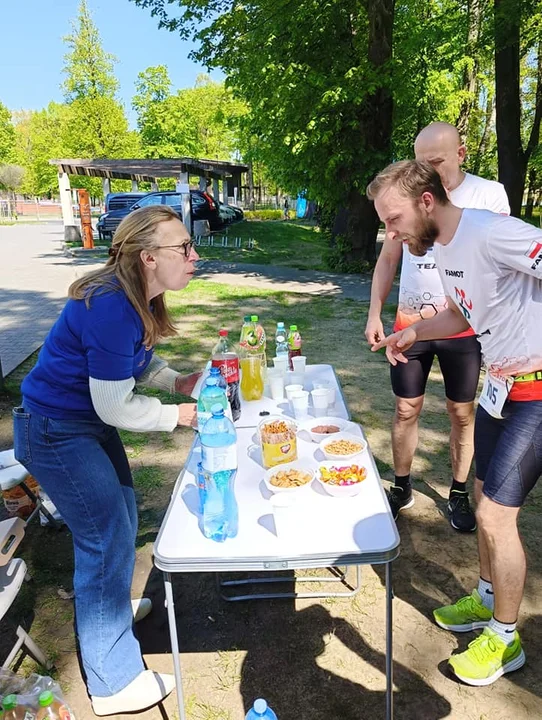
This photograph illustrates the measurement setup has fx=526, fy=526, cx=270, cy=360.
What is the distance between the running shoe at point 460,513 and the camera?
121 inches

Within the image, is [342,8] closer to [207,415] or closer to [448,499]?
[448,499]

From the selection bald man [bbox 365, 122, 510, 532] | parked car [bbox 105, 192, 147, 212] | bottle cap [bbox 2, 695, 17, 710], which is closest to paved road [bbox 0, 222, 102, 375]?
parked car [bbox 105, 192, 147, 212]

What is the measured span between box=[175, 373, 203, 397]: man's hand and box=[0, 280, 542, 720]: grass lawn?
1.13 m

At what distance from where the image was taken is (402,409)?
10.0 feet

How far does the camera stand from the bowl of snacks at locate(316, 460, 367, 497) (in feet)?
6.12

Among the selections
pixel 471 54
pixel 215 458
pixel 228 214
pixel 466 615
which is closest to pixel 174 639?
pixel 215 458

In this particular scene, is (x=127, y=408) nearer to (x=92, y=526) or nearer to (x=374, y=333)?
(x=92, y=526)

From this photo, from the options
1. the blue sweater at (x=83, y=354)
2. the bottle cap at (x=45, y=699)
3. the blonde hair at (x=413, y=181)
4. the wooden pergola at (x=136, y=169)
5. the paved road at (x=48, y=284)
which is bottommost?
the bottle cap at (x=45, y=699)

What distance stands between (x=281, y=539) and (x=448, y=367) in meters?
1.64

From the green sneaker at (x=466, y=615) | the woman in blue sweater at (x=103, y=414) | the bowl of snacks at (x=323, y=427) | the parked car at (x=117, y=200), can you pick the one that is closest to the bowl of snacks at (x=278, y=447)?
the bowl of snacks at (x=323, y=427)

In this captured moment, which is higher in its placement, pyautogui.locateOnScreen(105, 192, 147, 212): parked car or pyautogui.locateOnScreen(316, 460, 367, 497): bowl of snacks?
pyautogui.locateOnScreen(105, 192, 147, 212): parked car

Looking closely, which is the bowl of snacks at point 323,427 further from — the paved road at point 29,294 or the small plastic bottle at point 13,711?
the paved road at point 29,294

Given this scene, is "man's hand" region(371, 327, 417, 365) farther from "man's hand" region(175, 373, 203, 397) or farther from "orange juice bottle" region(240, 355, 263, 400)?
"man's hand" region(175, 373, 203, 397)

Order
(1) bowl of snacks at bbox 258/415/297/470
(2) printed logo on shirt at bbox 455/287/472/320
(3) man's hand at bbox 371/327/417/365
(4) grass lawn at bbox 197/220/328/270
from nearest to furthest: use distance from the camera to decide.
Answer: (2) printed logo on shirt at bbox 455/287/472/320 < (1) bowl of snacks at bbox 258/415/297/470 < (3) man's hand at bbox 371/327/417/365 < (4) grass lawn at bbox 197/220/328/270
